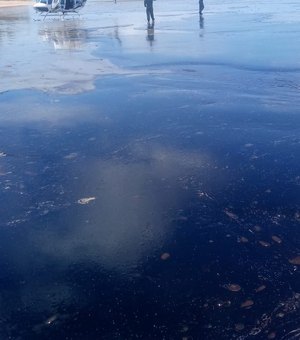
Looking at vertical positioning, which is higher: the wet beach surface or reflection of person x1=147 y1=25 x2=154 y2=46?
reflection of person x1=147 y1=25 x2=154 y2=46

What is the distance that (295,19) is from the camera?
85.9ft

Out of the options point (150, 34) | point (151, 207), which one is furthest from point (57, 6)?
point (151, 207)

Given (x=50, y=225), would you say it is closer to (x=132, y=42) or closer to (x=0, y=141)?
(x=0, y=141)

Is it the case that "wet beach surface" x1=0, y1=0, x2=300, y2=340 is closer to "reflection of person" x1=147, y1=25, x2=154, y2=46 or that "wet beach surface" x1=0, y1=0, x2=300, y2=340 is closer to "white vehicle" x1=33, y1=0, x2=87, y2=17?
"reflection of person" x1=147, y1=25, x2=154, y2=46

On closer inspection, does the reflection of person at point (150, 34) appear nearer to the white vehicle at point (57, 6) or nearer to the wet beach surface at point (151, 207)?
the wet beach surface at point (151, 207)

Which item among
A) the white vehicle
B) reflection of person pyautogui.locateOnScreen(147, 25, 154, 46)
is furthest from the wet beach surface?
the white vehicle

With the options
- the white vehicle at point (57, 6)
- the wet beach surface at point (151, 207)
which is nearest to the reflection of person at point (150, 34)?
the wet beach surface at point (151, 207)

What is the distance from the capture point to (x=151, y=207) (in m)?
5.49

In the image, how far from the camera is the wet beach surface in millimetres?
3777

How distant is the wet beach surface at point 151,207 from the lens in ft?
12.4

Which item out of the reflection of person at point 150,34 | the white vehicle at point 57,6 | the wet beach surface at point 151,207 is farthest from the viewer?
the white vehicle at point 57,6

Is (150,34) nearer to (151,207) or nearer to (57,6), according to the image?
(57,6)

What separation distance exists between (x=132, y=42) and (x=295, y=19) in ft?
40.2

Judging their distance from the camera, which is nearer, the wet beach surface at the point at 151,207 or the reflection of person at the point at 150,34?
the wet beach surface at the point at 151,207
